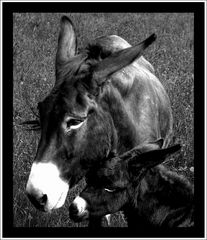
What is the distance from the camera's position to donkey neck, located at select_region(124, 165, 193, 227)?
5.11 metres

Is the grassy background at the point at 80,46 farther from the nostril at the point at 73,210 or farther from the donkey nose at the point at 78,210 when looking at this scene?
the nostril at the point at 73,210

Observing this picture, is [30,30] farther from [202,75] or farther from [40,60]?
[202,75]

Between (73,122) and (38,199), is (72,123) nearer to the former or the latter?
(73,122)

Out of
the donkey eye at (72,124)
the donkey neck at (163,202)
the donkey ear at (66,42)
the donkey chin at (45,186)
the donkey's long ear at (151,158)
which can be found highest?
the donkey ear at (66,42)

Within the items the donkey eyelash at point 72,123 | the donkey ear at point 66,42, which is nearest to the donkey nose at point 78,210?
the donkey eyelash at point 72,123

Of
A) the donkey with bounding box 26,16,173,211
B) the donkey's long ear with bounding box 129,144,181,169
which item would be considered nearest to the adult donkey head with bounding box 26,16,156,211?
the donkey with bounding box 26,16,173,211

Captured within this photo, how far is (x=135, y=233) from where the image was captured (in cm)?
518

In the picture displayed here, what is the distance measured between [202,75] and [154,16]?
7.61m

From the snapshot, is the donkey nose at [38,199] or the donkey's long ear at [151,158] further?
the donkey's long ear at [151,158]

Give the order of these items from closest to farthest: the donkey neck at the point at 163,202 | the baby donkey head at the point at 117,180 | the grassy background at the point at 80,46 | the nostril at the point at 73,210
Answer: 1. the nostril at the point at 73,210
2. the baby donkey head at the point at 117,180
3. the donkey neck at the point at 163,202
4. the grassy background at the point at 80,46

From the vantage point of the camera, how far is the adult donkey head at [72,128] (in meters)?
4.45

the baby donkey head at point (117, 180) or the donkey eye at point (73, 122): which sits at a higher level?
the donkey eye at point (73, 122)

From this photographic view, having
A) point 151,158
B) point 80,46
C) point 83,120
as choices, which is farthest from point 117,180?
point 80,46

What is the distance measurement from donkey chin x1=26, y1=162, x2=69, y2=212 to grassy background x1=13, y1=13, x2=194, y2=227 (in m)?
1.54
